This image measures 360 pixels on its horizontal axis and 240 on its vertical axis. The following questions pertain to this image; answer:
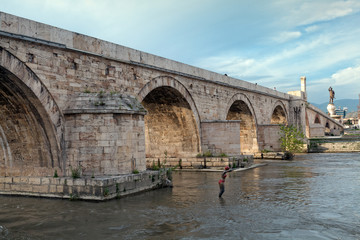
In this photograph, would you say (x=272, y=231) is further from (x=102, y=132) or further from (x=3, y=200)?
(x=3, y=200)

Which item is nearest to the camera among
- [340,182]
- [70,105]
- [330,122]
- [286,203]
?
[286,203]

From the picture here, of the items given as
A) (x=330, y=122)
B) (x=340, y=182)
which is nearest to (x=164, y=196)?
(x=340, y=182)

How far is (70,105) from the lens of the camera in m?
8.93

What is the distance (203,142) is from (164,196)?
7.00 m

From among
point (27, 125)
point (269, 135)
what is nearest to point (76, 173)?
point (27, 125)

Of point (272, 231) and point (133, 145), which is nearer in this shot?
point (272, 231)

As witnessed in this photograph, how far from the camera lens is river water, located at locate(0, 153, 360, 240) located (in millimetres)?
5562

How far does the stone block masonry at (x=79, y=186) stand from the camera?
8039 mm

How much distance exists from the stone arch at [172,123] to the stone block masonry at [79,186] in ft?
17.5

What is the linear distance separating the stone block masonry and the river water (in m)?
0.25

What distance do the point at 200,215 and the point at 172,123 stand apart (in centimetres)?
906

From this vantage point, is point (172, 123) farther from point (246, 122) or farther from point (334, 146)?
point (334, 146)

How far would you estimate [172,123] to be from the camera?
51.1ft

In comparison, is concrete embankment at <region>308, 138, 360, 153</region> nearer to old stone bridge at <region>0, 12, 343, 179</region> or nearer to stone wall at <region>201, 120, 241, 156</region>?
stone wall at <region>201, 120, 241, 156</region>
